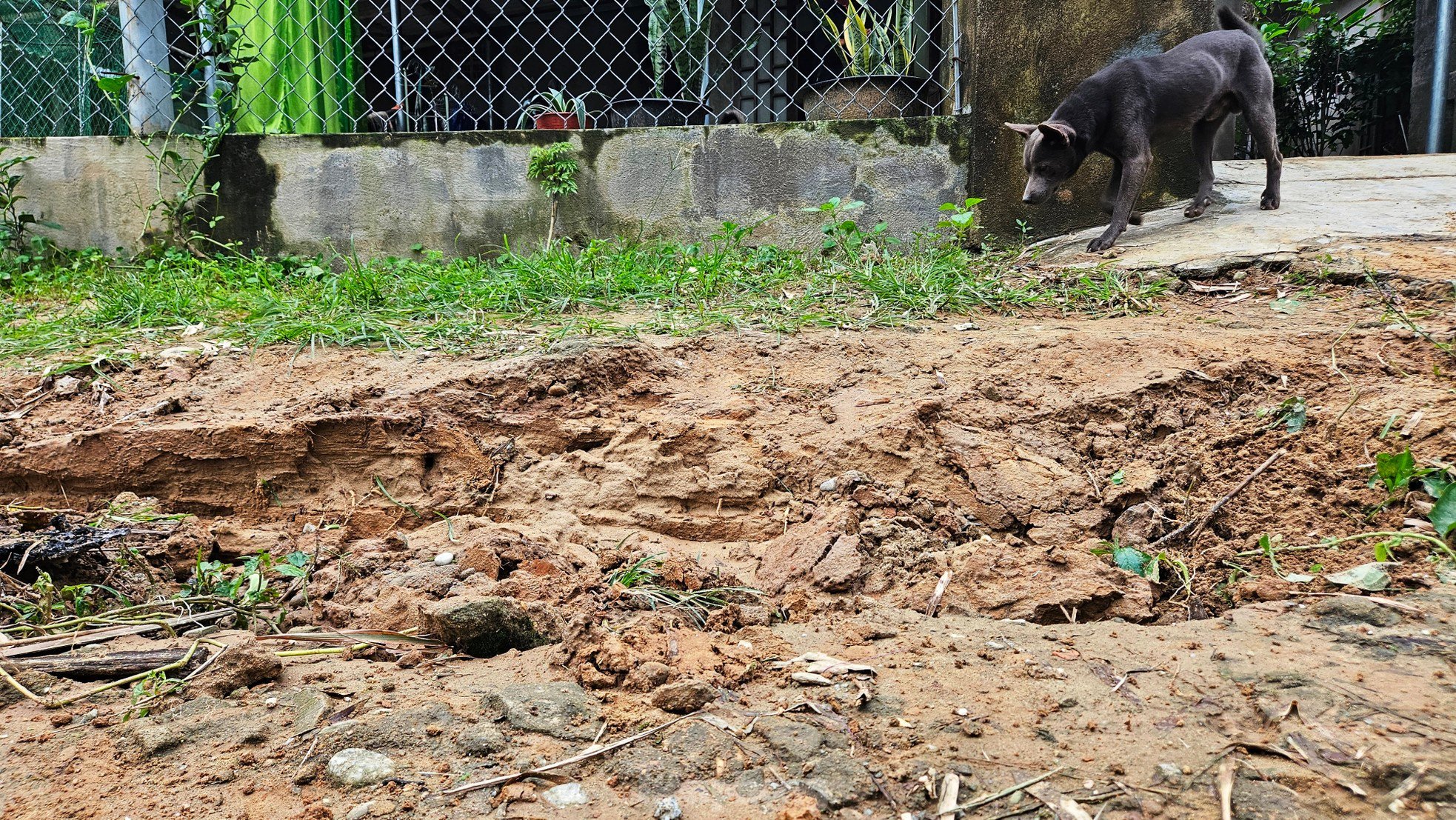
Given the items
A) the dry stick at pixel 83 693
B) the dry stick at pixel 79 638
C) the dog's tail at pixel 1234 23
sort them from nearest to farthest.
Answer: the dry stick at pixel 83 693, the dry stick at pixel 79 638, the dog's tail at pixel 1234 23

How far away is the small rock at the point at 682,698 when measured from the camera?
59.9 inches

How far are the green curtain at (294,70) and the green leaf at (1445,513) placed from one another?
5.15 metres

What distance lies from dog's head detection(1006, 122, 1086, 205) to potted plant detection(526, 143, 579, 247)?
7.04 feet

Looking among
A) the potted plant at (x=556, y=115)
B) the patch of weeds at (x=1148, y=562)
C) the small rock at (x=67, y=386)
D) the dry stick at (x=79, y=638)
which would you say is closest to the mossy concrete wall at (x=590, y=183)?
the potted plant at (x=556, y=115)

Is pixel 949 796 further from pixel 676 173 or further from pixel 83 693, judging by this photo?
pixel 676 173

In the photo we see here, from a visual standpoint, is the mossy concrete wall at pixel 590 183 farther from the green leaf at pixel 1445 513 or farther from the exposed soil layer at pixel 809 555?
the green leaf at pixel 1445 513

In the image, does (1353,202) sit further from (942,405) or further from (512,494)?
(512,494)

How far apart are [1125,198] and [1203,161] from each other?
2.13 feet

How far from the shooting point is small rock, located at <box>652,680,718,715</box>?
1.52 metres

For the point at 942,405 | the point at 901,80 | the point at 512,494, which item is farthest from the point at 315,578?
the point at 901,80

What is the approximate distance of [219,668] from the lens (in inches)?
64.2

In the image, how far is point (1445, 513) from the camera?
1935 millimetres

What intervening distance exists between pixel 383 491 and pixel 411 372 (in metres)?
0.49

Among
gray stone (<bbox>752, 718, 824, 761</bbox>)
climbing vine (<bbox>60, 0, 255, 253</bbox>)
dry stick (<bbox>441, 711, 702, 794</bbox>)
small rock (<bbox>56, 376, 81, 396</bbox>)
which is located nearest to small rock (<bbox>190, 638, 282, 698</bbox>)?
dry stick (<bbox>441, 711, 702, 794</bbox>)
